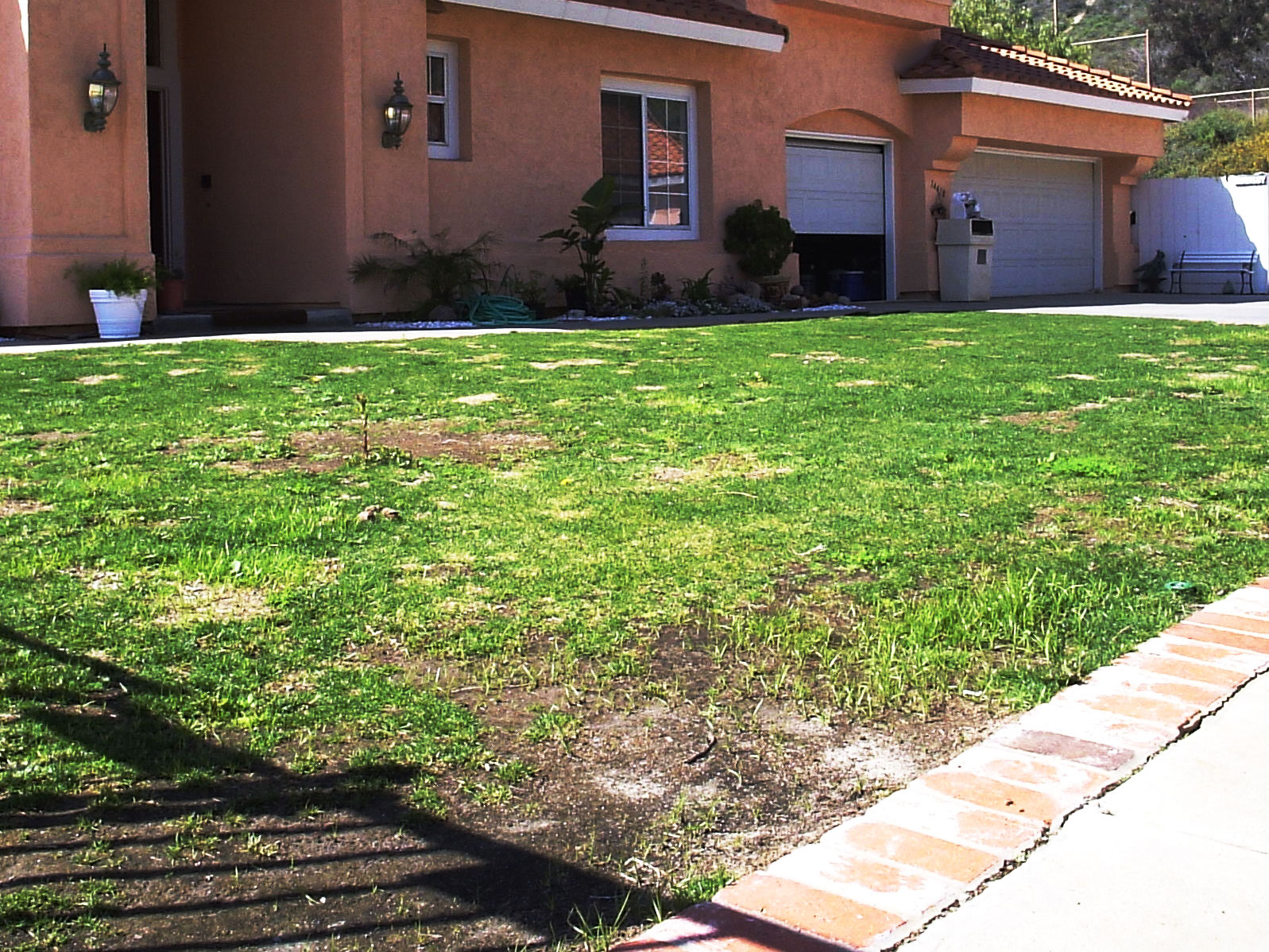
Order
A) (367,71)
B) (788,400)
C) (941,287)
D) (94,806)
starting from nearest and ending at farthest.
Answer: (94,806) → (788,400) → (367,71) → (941,287)

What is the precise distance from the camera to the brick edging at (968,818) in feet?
7.82

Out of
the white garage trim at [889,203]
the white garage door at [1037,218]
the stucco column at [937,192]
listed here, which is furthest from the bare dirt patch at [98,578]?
the white garage door at [1037,218]

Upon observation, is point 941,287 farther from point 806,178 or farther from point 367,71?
point 367,71

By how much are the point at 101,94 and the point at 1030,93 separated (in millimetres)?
13704

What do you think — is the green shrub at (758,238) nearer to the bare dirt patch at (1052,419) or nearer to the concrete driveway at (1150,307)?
the concrete driveway at (1150,307)

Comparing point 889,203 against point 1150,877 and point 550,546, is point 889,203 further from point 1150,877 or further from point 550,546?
point 1150,877

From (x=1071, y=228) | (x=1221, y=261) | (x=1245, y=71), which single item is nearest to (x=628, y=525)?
(x=1071, y=228)

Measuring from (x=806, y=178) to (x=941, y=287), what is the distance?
114 inches

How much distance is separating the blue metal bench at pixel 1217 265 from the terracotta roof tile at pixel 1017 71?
307 centimetres

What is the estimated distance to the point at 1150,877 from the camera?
2539 mm

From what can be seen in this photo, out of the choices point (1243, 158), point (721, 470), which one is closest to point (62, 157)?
point (721, 470)

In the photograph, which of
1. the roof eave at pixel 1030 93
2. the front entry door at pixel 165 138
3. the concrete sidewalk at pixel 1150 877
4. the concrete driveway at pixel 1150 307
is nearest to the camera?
the concrete sidewalk at pixel 1150 877

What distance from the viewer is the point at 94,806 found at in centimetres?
288

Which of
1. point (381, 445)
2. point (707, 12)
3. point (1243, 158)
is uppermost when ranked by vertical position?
point (1243, 158)
